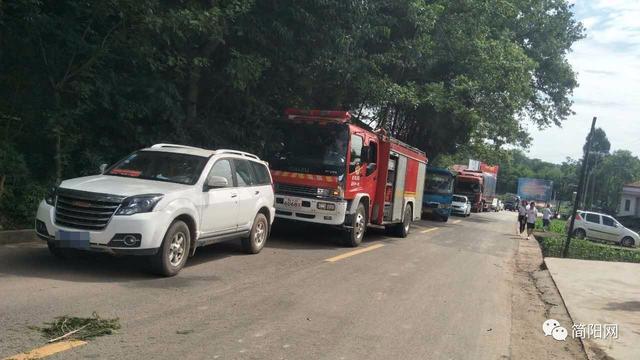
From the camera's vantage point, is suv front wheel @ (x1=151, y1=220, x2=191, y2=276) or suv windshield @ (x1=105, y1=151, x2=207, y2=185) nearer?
suv front wheel @ (x1=151, y1=220, x2=191, y2=276)

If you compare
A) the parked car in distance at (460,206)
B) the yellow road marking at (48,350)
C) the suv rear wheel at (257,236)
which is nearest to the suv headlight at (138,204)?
the yellow road marking at (48,350)

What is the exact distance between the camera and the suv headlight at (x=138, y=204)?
7332 millimetres

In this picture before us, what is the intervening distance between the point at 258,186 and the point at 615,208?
77786 mm

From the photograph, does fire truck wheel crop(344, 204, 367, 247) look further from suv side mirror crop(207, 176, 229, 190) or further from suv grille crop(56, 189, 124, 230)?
suv grille crop(56, 189, 124, 230)

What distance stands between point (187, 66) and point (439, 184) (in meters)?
18.8

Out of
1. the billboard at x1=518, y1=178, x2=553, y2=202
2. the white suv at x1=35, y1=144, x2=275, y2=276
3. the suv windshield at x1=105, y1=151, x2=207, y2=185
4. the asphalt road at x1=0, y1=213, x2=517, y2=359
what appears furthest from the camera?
the billboard at x1=518, y1=178, x2=553, y2=202

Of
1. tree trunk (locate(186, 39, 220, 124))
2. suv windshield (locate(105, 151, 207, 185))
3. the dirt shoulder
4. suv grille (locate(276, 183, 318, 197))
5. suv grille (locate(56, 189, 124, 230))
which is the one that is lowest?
the dirt shoulder

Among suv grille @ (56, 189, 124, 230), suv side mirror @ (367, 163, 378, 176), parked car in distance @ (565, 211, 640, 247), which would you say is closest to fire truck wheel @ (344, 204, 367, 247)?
suv side mirror @ (367, 163, 378, 176)

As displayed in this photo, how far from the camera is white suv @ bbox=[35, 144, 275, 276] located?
7.32 m

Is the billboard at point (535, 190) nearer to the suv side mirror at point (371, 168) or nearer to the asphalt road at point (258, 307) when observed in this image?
the suv side mirror at point (371, 168)

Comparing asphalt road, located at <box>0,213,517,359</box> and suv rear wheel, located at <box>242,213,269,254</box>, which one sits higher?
suv rear wheel, located at <box>242,213,269,254</box>

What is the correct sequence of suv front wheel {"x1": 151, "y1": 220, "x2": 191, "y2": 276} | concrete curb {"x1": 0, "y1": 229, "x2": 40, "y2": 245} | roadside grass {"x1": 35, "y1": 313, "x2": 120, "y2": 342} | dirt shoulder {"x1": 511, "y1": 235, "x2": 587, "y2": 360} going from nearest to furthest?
1. roadside grass {"x1": 35, "y1": 313, "x2": 120, "y2": 342}
2. dirt shoulder {"x1": 511, "y1": 235, "x2": 587, "y2": 360}
3. suv front wheel {"x1": 151, "y1": 220, "x2": 191, "y2": 276}
4. concrete curb {"x1": 0, "y1": 229, "x2": 40, "y2": 245}

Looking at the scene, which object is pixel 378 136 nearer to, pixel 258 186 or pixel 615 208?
pixel 258 186

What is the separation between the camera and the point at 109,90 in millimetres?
11688
